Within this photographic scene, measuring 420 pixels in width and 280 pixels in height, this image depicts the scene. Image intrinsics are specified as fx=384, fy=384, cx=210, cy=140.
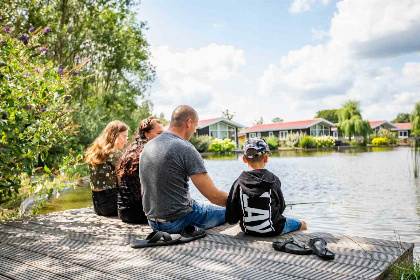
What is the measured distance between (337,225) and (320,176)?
712 centimetres

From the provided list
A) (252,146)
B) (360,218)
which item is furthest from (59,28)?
(252,146)

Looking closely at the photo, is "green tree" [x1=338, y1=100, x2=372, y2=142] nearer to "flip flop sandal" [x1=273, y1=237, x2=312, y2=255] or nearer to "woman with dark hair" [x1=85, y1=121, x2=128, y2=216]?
"woman with dark hair" [x1=85, y1=121, x2=128, y2=216]

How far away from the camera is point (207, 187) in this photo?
294cm

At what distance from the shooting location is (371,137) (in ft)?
155

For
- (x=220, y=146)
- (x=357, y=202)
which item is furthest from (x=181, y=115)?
(x=220, y=146)

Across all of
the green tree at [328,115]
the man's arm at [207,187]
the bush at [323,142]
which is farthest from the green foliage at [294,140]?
the green tree at [328,115]

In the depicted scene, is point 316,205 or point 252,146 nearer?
point 252,146

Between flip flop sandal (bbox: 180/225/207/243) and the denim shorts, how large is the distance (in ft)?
2.07

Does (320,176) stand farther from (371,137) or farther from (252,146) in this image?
(371,137)

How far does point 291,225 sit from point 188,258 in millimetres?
964

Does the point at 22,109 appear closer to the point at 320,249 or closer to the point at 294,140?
the point at 320,249

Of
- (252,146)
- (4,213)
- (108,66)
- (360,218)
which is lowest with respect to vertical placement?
(360,218)

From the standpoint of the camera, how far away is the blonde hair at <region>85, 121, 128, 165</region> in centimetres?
384

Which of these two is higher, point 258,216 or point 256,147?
point 256,147
